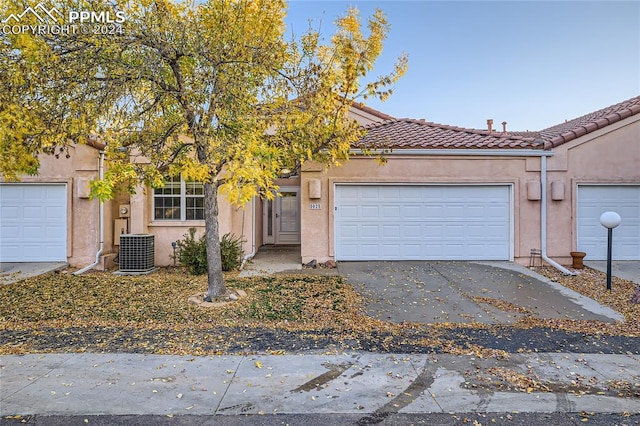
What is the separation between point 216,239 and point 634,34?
1143cm

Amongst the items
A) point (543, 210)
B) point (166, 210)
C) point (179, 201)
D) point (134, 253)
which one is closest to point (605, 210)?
point (543, 210)

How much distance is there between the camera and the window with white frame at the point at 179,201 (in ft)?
35.2

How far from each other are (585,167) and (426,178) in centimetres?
426

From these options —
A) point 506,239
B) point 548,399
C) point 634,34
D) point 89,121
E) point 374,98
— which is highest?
point 634,34

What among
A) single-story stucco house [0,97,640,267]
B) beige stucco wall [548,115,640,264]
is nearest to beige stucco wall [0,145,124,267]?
single-story stucco house [0,97,640,267]

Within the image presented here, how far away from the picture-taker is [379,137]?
421 inches

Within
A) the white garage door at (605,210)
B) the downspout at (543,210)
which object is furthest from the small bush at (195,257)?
the white garage door at (605,210)

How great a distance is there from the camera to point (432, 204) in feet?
34.3

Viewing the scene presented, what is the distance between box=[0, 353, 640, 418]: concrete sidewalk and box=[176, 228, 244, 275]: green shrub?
15.1ft

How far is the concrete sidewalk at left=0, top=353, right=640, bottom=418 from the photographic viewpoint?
338cm

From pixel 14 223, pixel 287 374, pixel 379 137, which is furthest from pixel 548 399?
pixel 14 223

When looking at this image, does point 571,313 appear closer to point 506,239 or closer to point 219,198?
point 506,239

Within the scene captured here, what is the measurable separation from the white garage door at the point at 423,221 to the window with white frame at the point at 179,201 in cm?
394

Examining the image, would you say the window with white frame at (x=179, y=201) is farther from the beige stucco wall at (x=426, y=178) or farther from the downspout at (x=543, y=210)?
the downspout at (x=543, y=210)
